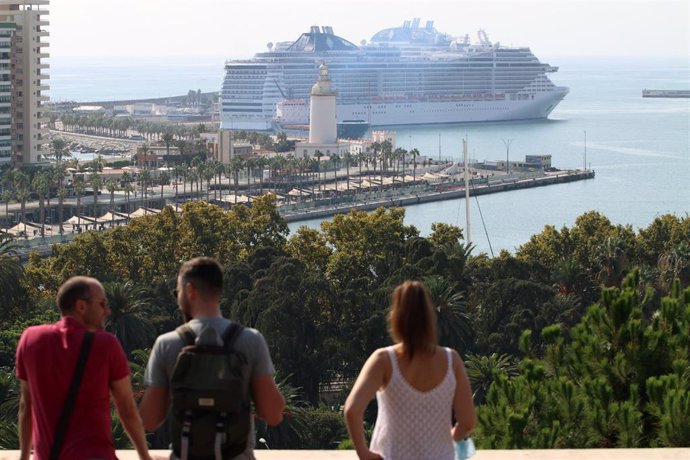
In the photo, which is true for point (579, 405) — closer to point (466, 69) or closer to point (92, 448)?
point (92, 448)

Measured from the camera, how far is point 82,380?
4.14m

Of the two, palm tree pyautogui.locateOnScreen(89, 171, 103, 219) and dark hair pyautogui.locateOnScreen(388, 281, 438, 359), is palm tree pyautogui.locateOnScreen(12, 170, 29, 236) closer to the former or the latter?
palm tree pyautogui.locateOnScreen(89, 171, 103, 219)

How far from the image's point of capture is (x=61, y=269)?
2820 centimetres

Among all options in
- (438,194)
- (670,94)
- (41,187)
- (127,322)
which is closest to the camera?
(127,322)

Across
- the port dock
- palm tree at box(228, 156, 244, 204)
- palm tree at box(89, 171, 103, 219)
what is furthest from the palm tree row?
the port dock

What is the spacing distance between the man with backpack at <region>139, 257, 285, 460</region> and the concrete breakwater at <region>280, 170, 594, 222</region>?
160ft

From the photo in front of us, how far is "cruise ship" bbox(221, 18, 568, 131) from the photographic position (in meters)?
99.3

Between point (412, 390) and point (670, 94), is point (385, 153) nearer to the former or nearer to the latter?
point (412, 390)

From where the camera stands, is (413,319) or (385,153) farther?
(385,153)

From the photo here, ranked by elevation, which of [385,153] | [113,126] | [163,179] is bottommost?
[163,179]

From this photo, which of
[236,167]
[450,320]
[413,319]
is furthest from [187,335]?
[236,167]

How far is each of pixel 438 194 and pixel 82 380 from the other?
194 ft

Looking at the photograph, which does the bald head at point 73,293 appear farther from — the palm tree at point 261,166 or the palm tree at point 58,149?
the palm tree at point 58,149

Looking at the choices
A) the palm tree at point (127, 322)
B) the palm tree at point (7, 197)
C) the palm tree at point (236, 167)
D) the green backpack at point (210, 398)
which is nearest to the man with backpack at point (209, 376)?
the green backpack at point (210, 398)
